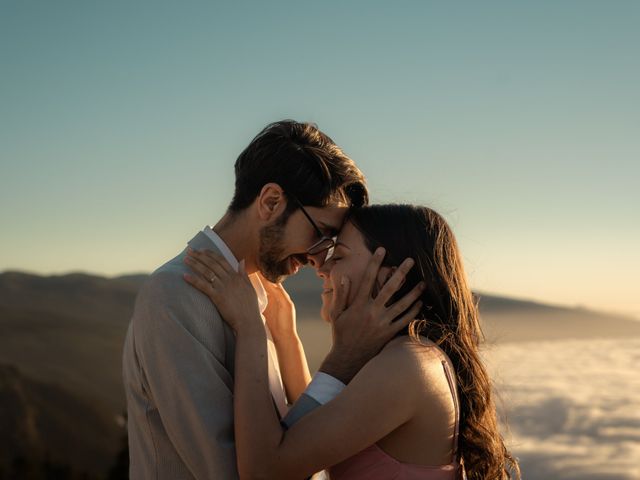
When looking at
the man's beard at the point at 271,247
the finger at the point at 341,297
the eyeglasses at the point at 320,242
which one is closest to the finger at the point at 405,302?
the finger at the point at 341,297

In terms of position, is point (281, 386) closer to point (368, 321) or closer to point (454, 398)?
point (368, 321)

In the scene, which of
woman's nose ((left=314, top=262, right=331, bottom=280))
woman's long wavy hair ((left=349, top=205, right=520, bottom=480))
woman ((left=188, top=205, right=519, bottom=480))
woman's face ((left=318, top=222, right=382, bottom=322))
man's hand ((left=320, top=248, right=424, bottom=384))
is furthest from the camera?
woman's nose ((left=314, top=262, right=331, bottom=280))

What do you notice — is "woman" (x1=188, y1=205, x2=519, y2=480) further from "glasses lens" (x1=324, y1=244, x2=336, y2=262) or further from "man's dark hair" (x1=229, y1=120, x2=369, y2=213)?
"man's dark hair" (x1=229, y1=120, x2=369, y2=213)

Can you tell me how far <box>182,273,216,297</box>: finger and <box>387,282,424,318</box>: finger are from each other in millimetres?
963

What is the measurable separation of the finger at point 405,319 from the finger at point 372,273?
0.23 m

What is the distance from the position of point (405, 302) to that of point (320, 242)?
2.25 ft

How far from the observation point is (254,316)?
3.65 metres

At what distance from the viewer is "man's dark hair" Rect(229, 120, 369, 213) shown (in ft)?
13.8

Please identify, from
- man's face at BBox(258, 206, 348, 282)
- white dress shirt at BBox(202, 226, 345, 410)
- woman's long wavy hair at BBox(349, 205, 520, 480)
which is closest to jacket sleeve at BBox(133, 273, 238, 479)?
white dress shirt at BBox(202, 226, 345, 410)

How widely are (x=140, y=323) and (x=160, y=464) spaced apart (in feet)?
2.41

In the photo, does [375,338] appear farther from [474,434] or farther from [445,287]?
[474,434]

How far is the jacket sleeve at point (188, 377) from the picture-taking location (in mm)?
3414

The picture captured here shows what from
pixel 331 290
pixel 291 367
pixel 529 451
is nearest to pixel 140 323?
pixel 331 290

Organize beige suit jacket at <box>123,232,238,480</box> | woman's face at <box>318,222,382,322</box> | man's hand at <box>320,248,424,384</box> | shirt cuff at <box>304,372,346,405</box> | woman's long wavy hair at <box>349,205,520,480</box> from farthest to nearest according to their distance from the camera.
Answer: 1. woman's face at <box>318,222,382,322</box>
2. woman's long wavy hair at <box>349,205,520,480</box>
3. man's hand at <box>320,248,424,384</box>
4. shirt cuff at <box>304,372,346,405</box>
5. beige suit jacket at <box>123,232,238,480</box>
